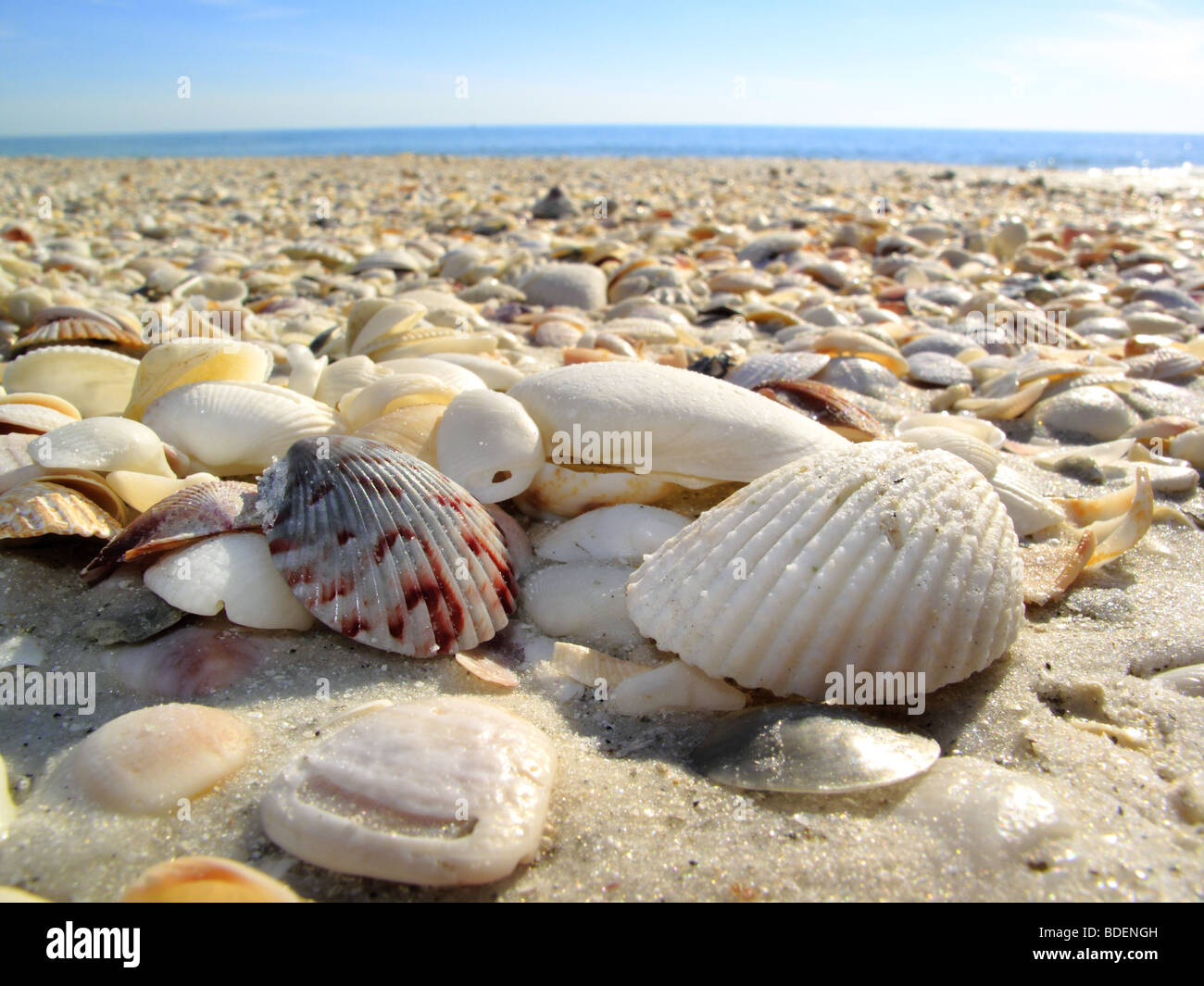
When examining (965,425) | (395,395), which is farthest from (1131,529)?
(395,395)

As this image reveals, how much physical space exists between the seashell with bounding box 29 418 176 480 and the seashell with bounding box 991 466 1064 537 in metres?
2.44

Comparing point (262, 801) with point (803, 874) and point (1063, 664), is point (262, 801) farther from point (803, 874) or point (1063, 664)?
point (1063, 664)

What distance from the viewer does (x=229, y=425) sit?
92.6 inches

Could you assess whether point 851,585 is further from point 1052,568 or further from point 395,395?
point 395,395

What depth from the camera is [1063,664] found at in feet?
5.85

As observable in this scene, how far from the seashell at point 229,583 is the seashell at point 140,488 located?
0.88ft

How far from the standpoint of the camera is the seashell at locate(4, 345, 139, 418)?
2746 millimetres

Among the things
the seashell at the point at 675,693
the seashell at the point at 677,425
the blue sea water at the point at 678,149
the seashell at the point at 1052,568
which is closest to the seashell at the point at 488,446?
the seashell at the point at 677,425

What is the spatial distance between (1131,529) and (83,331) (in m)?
3.74

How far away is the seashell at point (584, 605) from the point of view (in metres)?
1.95

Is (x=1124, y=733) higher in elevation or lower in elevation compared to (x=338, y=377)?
lower
